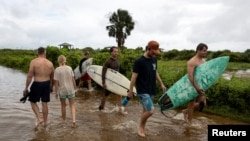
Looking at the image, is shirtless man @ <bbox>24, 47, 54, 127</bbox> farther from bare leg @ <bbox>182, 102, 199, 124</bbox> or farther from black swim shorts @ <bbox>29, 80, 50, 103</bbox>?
bare leg @ <bbox>182, 102, 199, 124</bbox>

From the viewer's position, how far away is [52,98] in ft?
53.2

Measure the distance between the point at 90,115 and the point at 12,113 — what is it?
2348 mm

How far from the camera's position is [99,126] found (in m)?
10.7

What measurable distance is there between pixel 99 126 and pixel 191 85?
2600 mm

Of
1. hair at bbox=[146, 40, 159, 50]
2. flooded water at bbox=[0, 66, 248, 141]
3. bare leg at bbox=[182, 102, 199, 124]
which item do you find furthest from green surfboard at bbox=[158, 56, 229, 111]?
hair at bbox=[146, 40, 159, 50]

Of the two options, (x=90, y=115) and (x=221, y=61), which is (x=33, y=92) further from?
(x=221, y=61)

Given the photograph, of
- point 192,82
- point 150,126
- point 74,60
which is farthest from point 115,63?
point 74,60

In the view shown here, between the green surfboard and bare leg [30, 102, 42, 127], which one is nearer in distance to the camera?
bare leg [30, 102, 42, 127]

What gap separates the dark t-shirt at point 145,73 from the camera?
8.93 m

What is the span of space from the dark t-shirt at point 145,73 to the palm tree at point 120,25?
59728 millimetres

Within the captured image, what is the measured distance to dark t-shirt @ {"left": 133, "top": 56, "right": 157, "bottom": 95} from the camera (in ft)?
29.3

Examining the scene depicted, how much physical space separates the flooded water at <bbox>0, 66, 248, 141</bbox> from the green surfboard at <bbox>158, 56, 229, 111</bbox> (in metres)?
0.70

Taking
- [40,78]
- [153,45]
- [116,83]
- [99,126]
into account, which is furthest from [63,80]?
[116,83]

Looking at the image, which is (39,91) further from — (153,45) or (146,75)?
(153,45)
